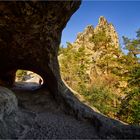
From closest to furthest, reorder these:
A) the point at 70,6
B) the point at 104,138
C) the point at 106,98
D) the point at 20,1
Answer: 1. the point at 20,1
2. the point at 70,6
3. the point at 104,138
4. the point at 106,98

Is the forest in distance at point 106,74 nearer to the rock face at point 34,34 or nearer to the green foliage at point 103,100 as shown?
the green foliage at point 103,100

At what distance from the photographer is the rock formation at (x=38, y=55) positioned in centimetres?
859

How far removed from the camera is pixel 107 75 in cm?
3600

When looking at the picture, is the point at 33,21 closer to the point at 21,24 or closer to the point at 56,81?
the point at 21,24

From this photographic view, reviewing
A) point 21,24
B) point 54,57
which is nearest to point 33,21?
point 21,24

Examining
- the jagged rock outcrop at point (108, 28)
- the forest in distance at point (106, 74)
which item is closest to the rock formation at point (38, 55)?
the forest in distance at point (106, 74)

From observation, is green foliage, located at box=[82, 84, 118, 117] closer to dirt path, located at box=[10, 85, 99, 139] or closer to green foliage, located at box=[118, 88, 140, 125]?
green foliage, located at box=[118, 88, 140, 125]

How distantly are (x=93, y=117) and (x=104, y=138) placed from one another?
1.74m

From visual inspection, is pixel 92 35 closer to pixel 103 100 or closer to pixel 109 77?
pixel 109 77

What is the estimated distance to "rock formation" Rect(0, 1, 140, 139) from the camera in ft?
28.2

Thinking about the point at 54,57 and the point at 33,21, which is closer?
the point at 33,21

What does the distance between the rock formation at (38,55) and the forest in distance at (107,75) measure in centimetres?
525

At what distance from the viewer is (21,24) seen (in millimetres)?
9336

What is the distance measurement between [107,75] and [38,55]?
82.5 ft
